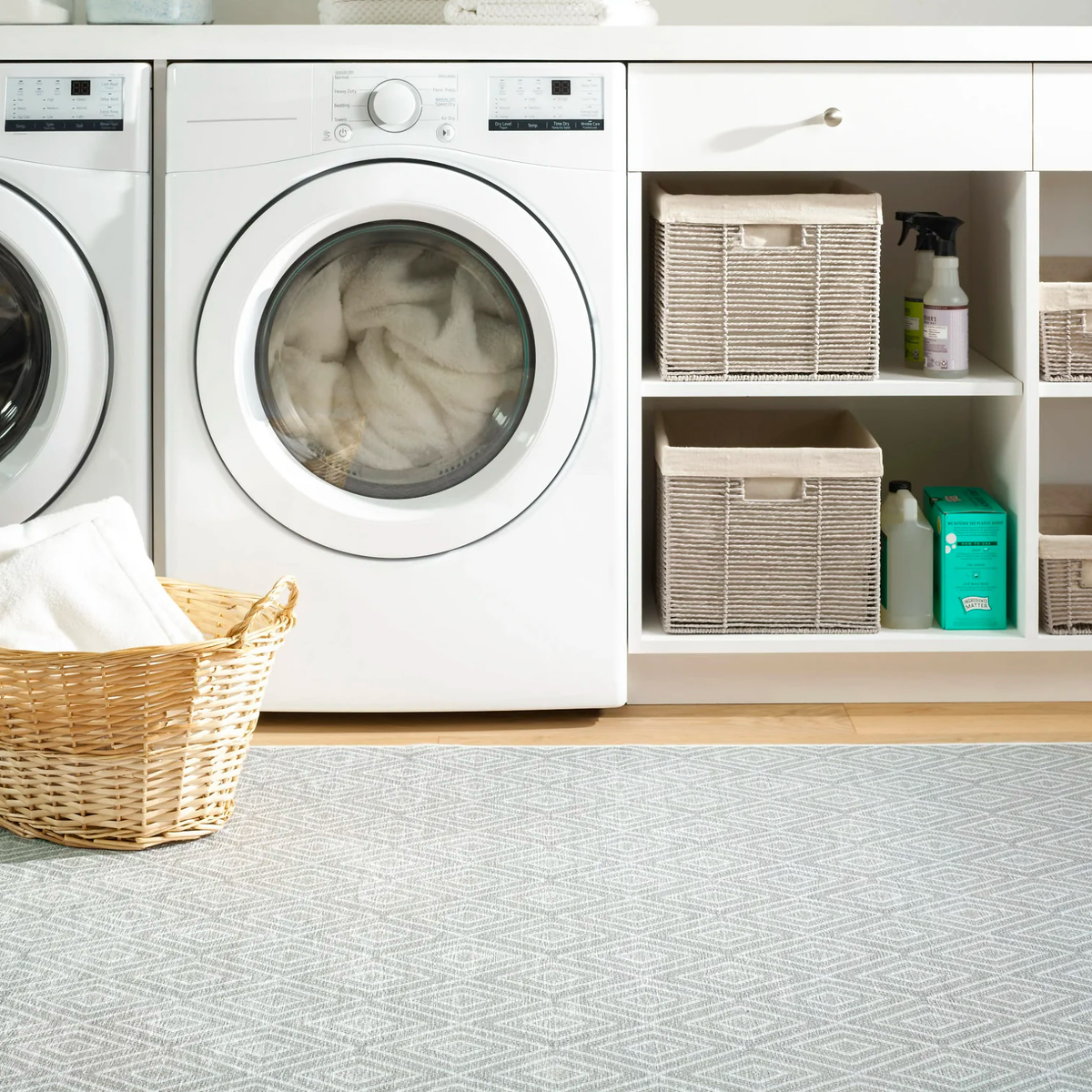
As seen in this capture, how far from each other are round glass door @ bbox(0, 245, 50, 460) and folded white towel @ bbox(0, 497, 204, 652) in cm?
29

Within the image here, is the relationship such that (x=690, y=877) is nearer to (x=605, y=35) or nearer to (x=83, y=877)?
(x=83, y=877)

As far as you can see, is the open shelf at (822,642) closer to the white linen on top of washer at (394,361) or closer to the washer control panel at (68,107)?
the white linen on top of washer at (394,361)

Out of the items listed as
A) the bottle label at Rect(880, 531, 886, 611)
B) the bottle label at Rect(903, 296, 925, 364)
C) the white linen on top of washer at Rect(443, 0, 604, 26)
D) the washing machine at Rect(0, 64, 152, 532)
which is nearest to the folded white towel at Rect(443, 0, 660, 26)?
the white linen on top of washer at Rect(443, 0, 604, 26)

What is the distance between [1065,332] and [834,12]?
2.54 feet

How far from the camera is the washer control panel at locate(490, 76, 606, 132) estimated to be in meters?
1.64

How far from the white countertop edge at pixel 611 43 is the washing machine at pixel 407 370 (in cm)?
3

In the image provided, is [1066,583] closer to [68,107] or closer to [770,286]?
[770,286]

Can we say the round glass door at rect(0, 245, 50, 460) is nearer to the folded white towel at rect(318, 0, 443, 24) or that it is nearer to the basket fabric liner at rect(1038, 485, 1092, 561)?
the folded white towel at rect(318, 0, 443, 24)

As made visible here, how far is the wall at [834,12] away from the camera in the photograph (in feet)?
7.06

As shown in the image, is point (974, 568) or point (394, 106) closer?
point (394, 106)

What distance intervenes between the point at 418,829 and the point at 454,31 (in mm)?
983

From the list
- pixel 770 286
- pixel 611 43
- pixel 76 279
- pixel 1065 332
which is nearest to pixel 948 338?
pixel 1065 332

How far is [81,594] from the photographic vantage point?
1402mm

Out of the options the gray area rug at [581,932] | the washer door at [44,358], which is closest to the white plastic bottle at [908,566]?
the gray area rug at [581,932]
